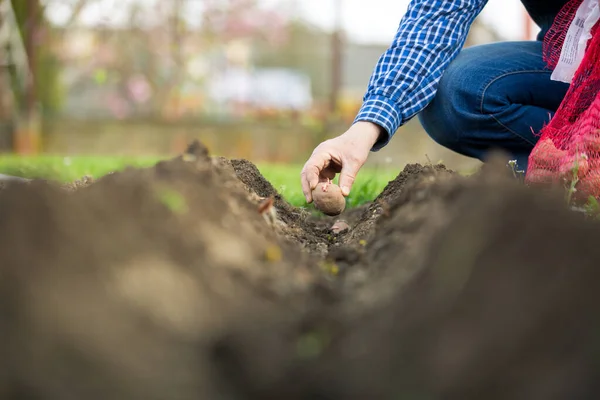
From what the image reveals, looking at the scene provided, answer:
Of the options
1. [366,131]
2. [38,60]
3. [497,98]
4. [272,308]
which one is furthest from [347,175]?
[38,60]

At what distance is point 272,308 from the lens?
95 cm

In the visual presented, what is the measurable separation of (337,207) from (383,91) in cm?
45

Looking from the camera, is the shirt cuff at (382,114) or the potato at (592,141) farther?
the shirt cuff at (382,114)

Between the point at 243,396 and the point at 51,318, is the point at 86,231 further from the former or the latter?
the point at 243,396

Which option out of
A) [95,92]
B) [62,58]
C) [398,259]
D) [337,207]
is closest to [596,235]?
[398,259]

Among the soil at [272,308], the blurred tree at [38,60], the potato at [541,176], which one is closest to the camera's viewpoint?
the soil at [272,308]

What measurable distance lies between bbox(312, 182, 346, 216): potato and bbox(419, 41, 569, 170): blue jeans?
89 centimetres

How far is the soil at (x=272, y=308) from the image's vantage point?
0.79 meters

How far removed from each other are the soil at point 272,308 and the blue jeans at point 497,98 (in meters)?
1.80

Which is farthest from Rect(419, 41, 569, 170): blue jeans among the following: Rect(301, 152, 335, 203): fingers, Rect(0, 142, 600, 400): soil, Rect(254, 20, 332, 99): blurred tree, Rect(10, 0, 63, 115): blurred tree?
Rect(254, 20, 332, 99): blurred tree

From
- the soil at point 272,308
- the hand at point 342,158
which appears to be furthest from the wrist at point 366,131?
the soil at point 272,308

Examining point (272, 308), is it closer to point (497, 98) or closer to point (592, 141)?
point (592, 141)

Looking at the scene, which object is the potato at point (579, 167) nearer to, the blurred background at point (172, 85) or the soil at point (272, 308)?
the soil at point (272, 308)

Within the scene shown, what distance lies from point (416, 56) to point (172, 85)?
8294mm
